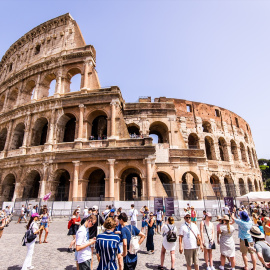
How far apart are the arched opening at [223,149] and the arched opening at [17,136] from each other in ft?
76.6

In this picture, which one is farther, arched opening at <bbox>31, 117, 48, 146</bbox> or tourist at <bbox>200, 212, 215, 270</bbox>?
arched opening at <bbox>31, 117, 48, 146</bbox>

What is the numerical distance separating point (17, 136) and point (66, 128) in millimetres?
5270

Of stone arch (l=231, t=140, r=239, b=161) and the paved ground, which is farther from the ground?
stone arch (l=231, t=140, r=239, b=161)

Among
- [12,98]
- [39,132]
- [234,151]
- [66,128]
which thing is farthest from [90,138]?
[234,151]

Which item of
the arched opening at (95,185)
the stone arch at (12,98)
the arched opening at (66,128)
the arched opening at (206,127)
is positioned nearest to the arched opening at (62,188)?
the arched opening at (95,185)

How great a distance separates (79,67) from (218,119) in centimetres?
1815

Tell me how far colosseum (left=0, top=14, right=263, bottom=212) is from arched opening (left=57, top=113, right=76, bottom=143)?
3.9 inches

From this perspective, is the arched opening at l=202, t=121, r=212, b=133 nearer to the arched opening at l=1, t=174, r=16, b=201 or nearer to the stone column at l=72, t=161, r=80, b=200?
the stone column at l=72, t=161, r=80, b=200

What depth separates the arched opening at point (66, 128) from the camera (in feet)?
56.4

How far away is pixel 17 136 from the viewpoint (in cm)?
1912

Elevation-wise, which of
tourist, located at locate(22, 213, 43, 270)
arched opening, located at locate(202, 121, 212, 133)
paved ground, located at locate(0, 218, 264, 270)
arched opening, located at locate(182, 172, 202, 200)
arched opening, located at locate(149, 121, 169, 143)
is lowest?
paved ground, located at locate(0, 218, 264, 270)

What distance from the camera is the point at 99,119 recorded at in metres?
18.7

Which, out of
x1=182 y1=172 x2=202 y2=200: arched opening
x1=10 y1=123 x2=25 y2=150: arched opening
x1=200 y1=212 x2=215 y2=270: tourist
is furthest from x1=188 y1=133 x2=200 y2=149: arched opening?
x1=10 y1=123 x2=25 y2=150: arched opening

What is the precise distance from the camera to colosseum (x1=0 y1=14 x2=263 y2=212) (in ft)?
48.7
